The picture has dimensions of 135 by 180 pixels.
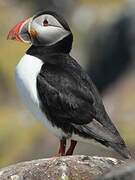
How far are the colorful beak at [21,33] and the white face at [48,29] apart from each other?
0.06 meters

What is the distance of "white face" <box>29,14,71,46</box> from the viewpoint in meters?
10.3

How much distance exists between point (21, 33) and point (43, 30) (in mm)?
329

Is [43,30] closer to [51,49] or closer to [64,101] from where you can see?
[51,49]

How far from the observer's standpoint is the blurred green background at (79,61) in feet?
67.6

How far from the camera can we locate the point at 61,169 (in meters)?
9.03

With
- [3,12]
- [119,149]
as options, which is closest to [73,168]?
[119,149]

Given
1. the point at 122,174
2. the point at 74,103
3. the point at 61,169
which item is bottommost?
the point at 61,169

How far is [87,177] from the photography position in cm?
888

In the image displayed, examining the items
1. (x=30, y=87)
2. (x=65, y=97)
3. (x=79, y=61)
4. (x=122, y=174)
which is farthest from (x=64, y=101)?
(x=79, y=61)

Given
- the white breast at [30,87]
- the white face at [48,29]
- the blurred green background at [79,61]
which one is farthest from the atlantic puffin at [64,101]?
the blurred green background at [79,61]

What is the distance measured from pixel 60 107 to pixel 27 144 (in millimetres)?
11076

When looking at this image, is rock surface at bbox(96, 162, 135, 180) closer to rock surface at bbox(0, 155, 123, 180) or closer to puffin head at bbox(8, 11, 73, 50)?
rock surface at bbox(0, 155, 123, 180)

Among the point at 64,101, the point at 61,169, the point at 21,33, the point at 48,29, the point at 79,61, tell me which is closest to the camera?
the point at 61,169

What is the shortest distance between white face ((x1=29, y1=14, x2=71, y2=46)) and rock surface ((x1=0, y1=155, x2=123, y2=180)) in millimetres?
1834
